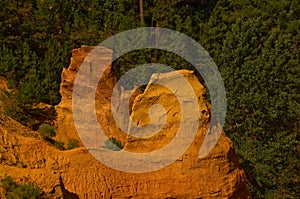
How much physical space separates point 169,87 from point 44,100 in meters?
8.40

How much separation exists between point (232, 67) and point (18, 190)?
47.9 ft

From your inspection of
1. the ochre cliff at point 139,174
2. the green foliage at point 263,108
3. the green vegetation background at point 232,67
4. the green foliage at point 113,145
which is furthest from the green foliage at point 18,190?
the green foliage at point 263,108

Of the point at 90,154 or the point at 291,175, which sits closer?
the point at 90,154

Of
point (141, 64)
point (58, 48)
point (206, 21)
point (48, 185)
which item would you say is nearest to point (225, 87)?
point (141, 64)

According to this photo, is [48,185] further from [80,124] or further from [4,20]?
[4,20]

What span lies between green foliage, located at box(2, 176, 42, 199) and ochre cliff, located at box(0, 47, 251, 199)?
237mm

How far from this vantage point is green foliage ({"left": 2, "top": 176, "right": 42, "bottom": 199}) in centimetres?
905

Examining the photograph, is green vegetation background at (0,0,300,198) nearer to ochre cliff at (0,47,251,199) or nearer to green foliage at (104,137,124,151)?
green foliage at (104,137,124,151)

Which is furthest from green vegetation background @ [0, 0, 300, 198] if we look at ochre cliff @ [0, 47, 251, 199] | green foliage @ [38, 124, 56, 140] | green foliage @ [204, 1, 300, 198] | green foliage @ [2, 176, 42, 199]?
green foliage @ [2, 176, 42, 199]

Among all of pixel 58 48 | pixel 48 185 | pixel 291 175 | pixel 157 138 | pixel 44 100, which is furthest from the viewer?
pixel 58 48

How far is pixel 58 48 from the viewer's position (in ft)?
73.4

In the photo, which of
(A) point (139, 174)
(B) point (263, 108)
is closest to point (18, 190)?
(A) point (139, 174)

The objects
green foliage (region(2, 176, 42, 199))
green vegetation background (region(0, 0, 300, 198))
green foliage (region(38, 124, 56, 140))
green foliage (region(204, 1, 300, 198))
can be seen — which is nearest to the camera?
green foliage (region(2, 176, 42, 199))

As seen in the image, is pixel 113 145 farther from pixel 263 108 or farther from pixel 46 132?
pixel 263 108
